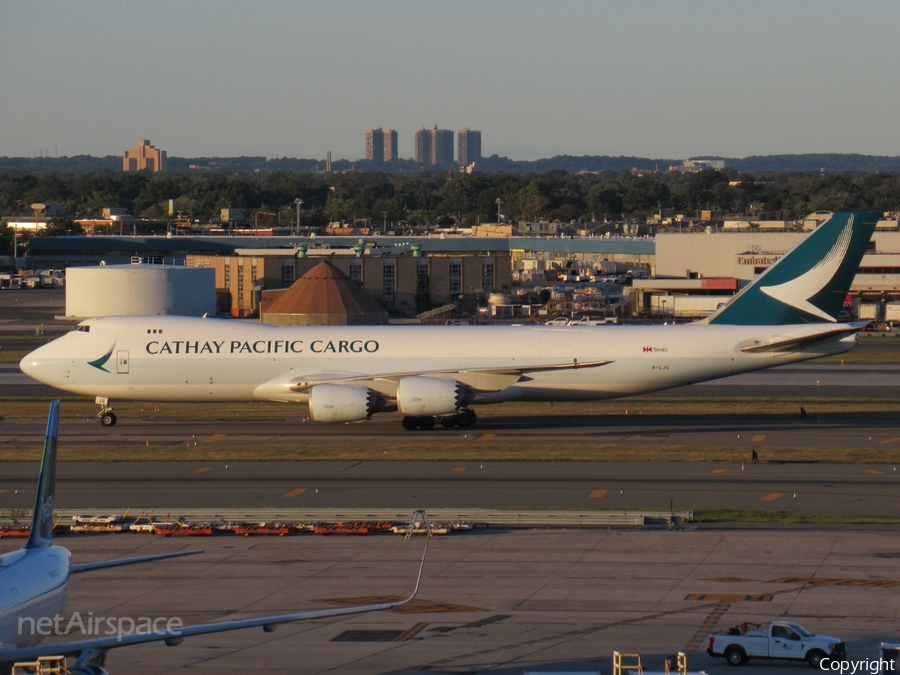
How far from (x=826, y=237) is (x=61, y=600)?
122 ft

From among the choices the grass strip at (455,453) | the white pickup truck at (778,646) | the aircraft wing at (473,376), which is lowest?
the grass strip at (455,453)

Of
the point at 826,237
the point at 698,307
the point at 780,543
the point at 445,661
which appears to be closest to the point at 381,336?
the point at 826,237

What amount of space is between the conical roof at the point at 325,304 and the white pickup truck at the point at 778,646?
68.9m

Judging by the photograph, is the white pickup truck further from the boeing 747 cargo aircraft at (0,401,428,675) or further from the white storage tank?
the white storage tank

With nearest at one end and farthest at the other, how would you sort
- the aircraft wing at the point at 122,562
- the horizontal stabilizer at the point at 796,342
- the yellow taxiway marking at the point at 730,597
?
the aircraft wing at the point at 122,562
the yellow taxiway marking at the point at 730,597
the horizontal stabilizer at the point at 796,342

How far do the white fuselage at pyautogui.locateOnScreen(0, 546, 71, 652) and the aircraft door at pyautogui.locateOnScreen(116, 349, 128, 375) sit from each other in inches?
1152

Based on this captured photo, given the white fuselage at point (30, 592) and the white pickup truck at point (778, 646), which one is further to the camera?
the white pickup truck at point (778, 646)

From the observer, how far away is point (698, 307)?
10069 cm

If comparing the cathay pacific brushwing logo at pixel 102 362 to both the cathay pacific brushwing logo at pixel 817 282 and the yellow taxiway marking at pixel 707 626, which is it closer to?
the cathay pacific brushwing logo at pixel 817 282

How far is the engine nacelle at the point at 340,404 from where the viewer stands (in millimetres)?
44094

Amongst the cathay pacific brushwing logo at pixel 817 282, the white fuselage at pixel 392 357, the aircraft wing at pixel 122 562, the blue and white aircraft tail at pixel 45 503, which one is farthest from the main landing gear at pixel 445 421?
the aircraft wing at pixel 122 562

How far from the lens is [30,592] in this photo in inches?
667

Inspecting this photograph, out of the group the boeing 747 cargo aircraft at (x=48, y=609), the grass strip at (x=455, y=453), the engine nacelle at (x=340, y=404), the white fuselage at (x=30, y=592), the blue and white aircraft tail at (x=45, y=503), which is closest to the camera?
the boeing 747 cargo aircraft at (x=48, y=609)

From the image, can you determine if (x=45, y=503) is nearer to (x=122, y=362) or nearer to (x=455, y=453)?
(x=455, y=453)
